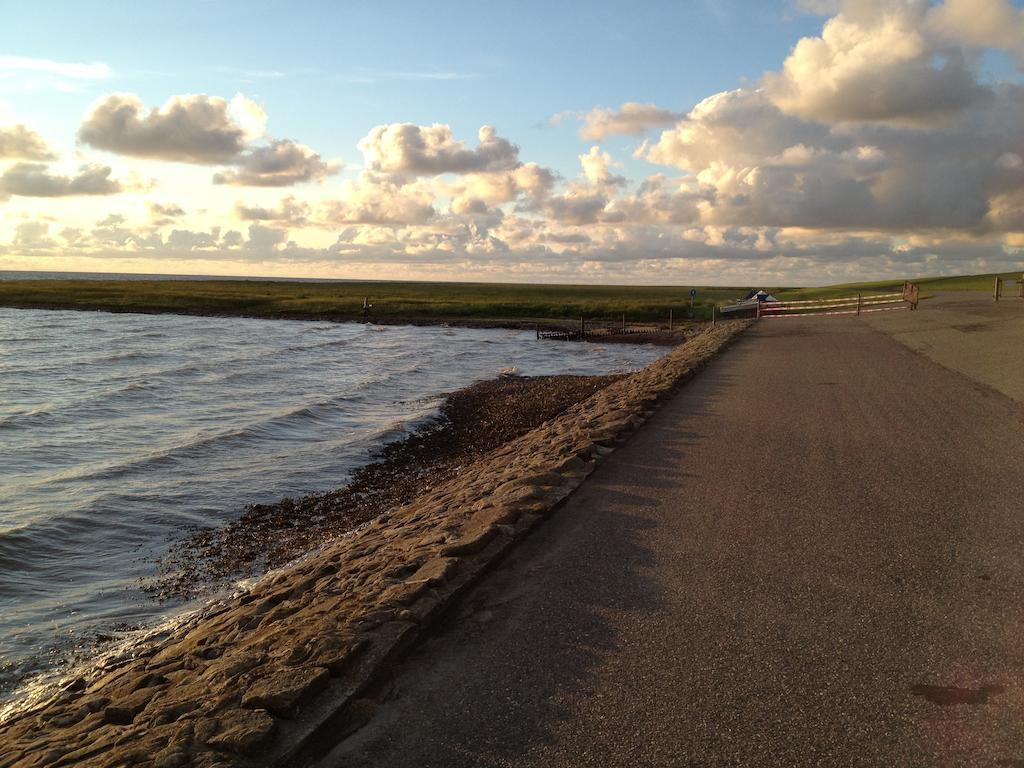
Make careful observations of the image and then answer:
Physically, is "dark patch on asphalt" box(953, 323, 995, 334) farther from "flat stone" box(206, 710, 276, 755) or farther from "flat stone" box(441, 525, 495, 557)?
"flat stone" box(206, 710, 276, 755)

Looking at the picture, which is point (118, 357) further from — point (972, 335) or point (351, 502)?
point (972, 335)

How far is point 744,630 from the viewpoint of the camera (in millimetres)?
5461

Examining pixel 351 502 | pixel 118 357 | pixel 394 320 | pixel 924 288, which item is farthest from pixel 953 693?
pixel 924 288

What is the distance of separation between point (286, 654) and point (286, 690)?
28.3 inches

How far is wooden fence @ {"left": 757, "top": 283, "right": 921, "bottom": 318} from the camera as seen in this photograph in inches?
1881

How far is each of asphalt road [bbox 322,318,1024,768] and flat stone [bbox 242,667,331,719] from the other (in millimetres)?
389

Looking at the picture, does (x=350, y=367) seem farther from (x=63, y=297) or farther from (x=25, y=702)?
(x=63, y=297)

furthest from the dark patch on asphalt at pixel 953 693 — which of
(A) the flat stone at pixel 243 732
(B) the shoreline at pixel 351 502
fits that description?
(B) the shoreline at pixel 351 502

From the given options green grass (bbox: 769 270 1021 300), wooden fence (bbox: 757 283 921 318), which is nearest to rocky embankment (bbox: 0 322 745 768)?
wooden fence (bbox: 757 283 921 318)

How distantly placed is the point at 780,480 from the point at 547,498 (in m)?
2.96

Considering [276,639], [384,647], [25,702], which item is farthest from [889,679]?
[25,702]

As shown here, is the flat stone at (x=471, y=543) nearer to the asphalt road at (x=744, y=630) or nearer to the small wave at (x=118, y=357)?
the asphalt road at (x=744, y=630)

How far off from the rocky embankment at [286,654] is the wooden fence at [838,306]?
4304 cm

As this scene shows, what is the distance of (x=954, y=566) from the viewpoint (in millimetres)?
6625
